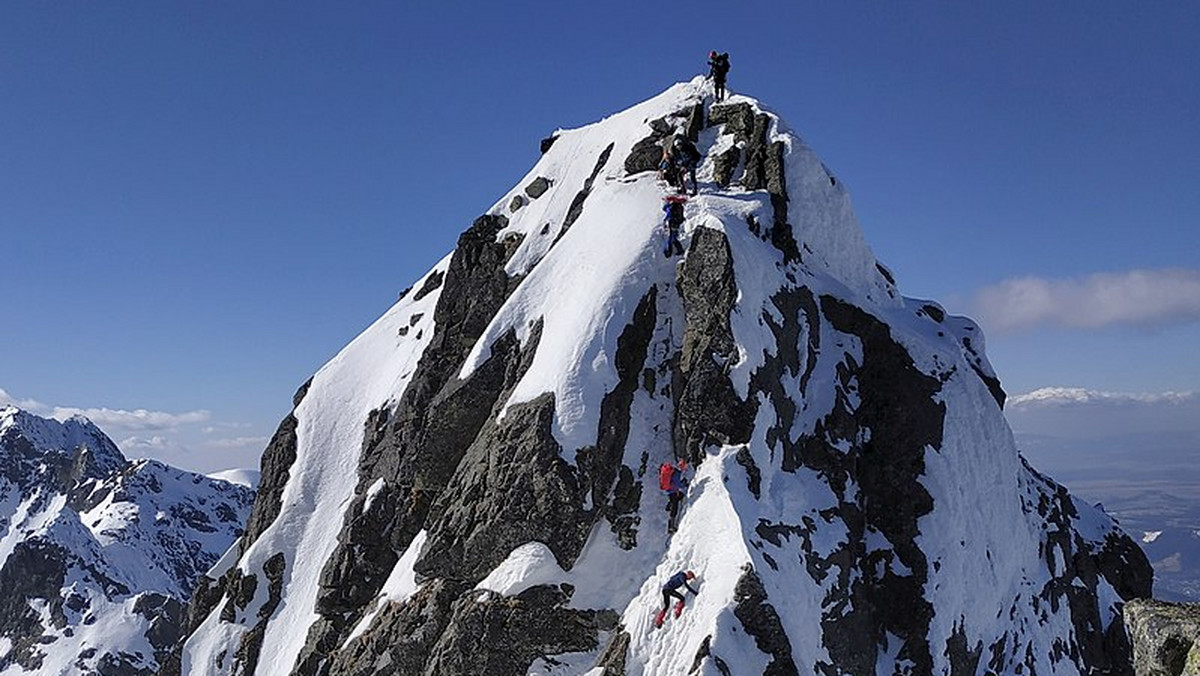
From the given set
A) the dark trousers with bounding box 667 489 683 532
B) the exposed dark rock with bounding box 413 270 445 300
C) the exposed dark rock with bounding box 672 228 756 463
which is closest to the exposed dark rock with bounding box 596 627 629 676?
the dark trousers with bounding box 667 489 683 532

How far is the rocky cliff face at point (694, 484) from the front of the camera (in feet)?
112

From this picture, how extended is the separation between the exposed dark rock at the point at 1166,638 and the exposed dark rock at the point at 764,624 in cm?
1908

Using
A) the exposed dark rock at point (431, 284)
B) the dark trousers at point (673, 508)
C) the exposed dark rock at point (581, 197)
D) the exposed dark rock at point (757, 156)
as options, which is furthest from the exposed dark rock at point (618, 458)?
the exposed dark rock at point (431, 284)

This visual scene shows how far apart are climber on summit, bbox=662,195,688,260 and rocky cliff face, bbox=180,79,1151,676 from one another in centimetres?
62

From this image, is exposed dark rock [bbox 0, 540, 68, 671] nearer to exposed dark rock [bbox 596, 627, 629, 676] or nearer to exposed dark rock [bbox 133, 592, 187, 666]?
exposed dark rock [bbox 133, 592, 187, 666]

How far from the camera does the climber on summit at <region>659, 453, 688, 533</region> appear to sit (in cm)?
3525

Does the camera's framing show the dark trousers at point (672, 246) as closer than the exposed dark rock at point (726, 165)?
Yes

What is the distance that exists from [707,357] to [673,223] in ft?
29.9

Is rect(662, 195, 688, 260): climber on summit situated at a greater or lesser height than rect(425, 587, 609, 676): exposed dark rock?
greater

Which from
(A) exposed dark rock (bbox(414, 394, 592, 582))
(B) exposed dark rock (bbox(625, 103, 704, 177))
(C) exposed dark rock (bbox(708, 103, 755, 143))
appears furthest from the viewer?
(B) exposed dark rock (bbox(625, 103, 704, 177))

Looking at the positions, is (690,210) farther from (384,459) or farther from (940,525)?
(384,459)

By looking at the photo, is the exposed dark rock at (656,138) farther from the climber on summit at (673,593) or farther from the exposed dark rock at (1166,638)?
the exposed dark rock at (1166,638)

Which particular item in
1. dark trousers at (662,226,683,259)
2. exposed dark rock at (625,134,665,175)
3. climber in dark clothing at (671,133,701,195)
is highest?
exposed dark rock at (625,134,665,175)

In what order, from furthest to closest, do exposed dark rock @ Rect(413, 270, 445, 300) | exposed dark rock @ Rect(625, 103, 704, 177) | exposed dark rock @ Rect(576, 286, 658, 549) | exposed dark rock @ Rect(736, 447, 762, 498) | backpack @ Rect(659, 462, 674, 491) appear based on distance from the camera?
exposed dark rock @ Rect(413, 270, 445, 300) → exposed dark rock @ Rect(625, 103, 704, 177) → exposed dark rock @ Rect(576, 286, 658, 549) → backpack @ Rect(659, 462, 674, 491) → exposed dark rock @ Rect(736, 447, 762, 498)
